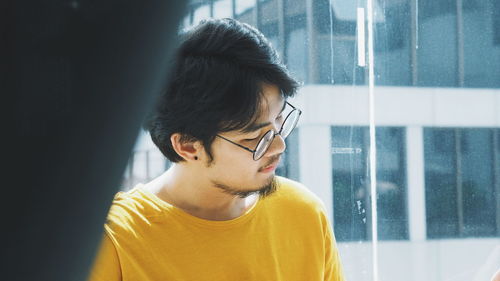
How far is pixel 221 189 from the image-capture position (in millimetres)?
1171

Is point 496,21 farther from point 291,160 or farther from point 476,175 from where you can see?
point 291,160

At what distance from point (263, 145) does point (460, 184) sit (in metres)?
0.68

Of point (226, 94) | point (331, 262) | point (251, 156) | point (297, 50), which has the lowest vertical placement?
point (331, 262)

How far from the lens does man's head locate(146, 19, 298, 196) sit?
3.49ft

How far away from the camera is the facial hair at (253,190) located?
3.68 ft

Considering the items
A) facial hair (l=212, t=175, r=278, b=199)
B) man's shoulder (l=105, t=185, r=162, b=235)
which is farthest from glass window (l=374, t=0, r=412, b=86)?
man's shoulder (l=105, t=185, r=162, b=235)

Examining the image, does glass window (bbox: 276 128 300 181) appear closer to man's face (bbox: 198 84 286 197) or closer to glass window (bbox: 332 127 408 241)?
glass window (bbox: 332 127 408 241)

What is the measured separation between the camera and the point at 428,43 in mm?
1478

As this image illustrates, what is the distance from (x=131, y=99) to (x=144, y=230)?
101 centimetres

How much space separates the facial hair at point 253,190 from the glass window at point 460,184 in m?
0.53

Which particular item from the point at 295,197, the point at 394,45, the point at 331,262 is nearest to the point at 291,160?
the point at 295,197

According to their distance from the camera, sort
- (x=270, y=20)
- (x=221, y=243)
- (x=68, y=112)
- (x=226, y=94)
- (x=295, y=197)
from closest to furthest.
Result: 1. (x=68, y=112)
2. (x=226, y=94)
3. (x=221, y=243)
4. (x=295, y=197)
5. (x=270, y=20)

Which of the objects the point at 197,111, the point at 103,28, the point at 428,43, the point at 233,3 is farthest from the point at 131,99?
the point at 428,43

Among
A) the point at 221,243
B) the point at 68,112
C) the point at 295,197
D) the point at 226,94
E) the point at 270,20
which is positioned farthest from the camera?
the point at 270,20
